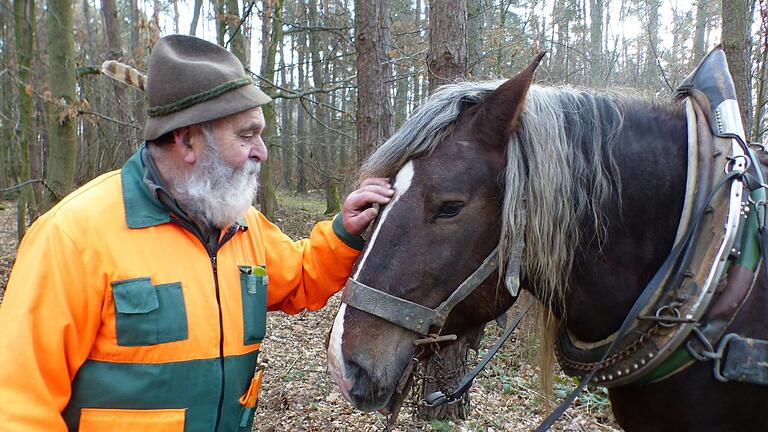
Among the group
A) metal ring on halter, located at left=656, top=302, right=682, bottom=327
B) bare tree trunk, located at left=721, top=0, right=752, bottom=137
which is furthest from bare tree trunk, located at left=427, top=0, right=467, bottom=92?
bare tree trunk, located at left=721, top=0, right=752, bottom=137

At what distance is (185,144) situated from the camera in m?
1.80

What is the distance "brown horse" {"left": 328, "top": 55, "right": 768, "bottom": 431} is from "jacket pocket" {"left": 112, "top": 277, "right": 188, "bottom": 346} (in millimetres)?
541

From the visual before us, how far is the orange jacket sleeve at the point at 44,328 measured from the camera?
1.37 meters

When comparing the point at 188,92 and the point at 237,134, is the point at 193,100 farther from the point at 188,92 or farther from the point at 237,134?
the point at 237,134

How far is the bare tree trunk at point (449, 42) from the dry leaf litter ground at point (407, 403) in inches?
71.8

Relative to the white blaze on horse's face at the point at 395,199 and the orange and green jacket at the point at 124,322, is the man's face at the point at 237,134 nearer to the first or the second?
the orange and green jacket at the point at 124,322

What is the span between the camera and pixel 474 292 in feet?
5.23

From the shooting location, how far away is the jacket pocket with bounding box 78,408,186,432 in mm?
1530

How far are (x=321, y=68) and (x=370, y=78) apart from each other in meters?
11.2

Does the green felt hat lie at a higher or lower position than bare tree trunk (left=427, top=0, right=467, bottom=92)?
lower

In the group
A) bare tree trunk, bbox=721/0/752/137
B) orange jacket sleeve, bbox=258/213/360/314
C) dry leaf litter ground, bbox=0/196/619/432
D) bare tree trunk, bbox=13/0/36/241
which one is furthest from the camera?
bare tree trunk, bbox=13/0/36/241

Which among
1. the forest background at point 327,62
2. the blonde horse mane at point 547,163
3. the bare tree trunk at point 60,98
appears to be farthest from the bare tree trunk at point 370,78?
the bare tree trunk at point 60,98

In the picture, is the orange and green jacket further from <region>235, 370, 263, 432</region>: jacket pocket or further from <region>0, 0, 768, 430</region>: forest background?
<region>0, 0, 768, 430</region>: forest background

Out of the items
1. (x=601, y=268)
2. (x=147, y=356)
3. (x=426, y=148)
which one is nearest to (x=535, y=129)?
(x=426, y=148)
